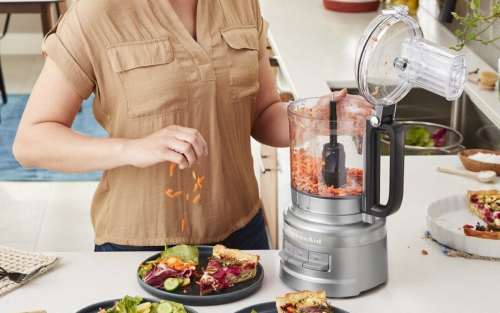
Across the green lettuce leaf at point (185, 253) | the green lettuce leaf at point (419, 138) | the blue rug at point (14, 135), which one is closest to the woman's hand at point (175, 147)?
the green lettuce leaf at point (185, 253)

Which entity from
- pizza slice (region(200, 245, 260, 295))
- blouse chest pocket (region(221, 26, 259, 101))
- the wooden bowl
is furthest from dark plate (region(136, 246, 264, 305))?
the wooden bowl

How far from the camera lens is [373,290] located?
1613mm

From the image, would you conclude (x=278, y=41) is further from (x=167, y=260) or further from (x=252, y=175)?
(x=167, y=260)

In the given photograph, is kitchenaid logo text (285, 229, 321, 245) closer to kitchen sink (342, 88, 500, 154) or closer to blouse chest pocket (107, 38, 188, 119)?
blouse chest pocket (107, 38, 188, 119)

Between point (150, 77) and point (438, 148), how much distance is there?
1050 mm

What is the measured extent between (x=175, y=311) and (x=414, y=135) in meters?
1.43

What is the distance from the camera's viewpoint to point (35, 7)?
5.01m

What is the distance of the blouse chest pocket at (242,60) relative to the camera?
6.39 feet

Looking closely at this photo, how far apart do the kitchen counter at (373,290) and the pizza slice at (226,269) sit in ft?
0.13

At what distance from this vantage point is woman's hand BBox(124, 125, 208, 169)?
5.18ft

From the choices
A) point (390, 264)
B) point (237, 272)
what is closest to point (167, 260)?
point (237, 272)

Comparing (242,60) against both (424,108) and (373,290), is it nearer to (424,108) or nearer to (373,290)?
(373,290)

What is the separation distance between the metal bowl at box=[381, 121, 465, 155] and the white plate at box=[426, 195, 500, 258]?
1.97 feet

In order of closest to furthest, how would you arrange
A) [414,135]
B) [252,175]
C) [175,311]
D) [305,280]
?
[175,311]
[305,280]
[252,175]
[414,135]
